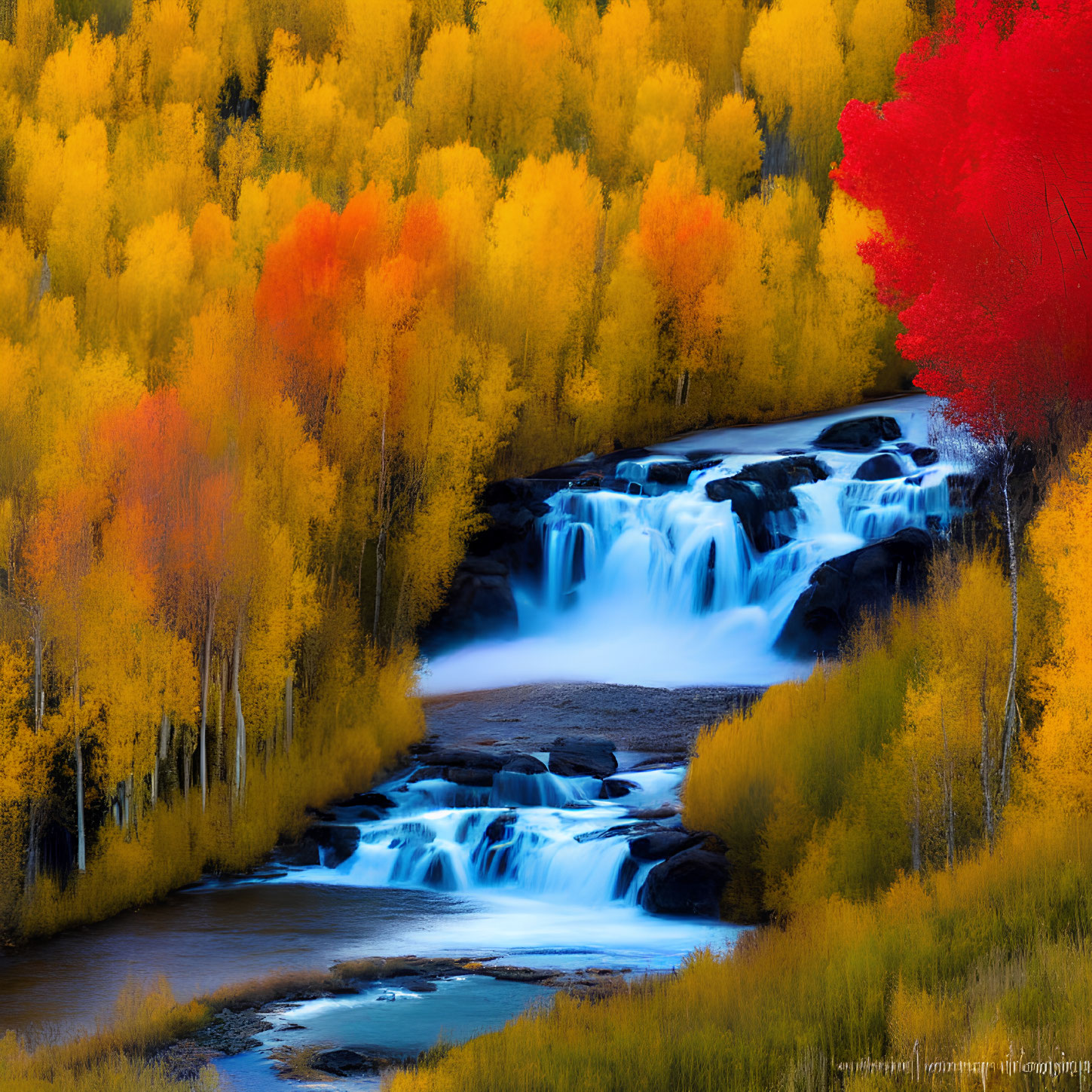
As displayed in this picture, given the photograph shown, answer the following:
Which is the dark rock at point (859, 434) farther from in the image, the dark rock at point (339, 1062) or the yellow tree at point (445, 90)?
the dark rock at point (339, 1062)

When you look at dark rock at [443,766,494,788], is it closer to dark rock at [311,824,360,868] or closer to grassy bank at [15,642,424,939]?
grassy bank at [15,642,424,939]

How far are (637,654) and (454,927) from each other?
44.3 feet

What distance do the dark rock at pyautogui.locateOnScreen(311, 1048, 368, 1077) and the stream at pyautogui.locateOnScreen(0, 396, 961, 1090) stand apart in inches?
7.9

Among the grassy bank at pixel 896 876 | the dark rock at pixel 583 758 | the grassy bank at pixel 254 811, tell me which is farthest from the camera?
the dark rock at pixel 583 758

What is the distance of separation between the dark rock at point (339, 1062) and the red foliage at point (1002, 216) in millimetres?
9467

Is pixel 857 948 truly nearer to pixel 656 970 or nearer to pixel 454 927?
pixel 656 970

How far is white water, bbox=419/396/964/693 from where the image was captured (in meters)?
25.7

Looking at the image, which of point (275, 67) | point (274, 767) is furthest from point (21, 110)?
point (274, 767)

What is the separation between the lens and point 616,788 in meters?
17.0

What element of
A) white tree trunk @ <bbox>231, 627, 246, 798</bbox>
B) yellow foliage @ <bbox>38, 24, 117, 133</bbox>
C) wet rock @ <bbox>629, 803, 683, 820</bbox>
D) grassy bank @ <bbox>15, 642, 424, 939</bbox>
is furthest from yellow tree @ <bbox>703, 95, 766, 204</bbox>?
white tree trunk @ <bbox>231, 627, 246, 798</bbox>

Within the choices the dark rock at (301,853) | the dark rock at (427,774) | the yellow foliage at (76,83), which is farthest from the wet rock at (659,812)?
the yellow foliage at (76,83)

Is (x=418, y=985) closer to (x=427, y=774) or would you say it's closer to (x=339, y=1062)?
(x=339, y=1062)

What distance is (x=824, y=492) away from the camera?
28625mm

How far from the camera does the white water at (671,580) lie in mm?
25688
